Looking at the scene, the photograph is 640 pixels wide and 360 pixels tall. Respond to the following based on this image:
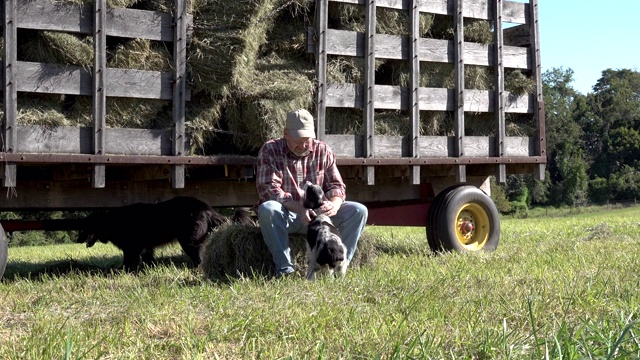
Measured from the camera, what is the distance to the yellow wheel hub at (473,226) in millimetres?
9258

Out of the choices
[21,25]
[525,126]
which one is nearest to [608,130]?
[525,126]

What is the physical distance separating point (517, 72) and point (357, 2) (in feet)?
8.00

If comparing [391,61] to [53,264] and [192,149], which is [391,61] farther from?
[53,264]

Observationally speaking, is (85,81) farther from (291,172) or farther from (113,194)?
(291,172)

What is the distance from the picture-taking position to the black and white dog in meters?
6.23

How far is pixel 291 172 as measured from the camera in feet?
22.9

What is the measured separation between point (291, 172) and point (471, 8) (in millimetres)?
3355

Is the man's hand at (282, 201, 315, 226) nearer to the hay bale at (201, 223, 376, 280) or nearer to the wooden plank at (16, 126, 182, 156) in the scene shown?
the hay bale at (201, 223, 376, 280)

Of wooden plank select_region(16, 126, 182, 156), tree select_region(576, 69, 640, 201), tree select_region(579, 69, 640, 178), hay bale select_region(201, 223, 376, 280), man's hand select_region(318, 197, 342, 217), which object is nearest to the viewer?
wooden plank select_region(16, 126, 182, 156)

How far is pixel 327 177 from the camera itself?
7.07 metres

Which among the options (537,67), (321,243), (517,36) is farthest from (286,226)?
(517,36)

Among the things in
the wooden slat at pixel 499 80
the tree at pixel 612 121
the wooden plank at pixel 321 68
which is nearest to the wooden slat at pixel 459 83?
the wooden slat at pixel 499 80

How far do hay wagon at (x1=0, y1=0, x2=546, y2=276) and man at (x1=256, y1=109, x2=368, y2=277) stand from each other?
61cm

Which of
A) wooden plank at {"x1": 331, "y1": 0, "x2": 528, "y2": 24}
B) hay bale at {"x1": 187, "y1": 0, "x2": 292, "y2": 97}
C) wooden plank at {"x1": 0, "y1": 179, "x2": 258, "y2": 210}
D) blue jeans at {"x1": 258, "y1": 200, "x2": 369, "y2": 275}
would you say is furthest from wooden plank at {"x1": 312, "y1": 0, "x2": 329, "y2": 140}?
wooden plank at {"x1": 0, "y1": 179, "x2": 258, "y2": 210}
